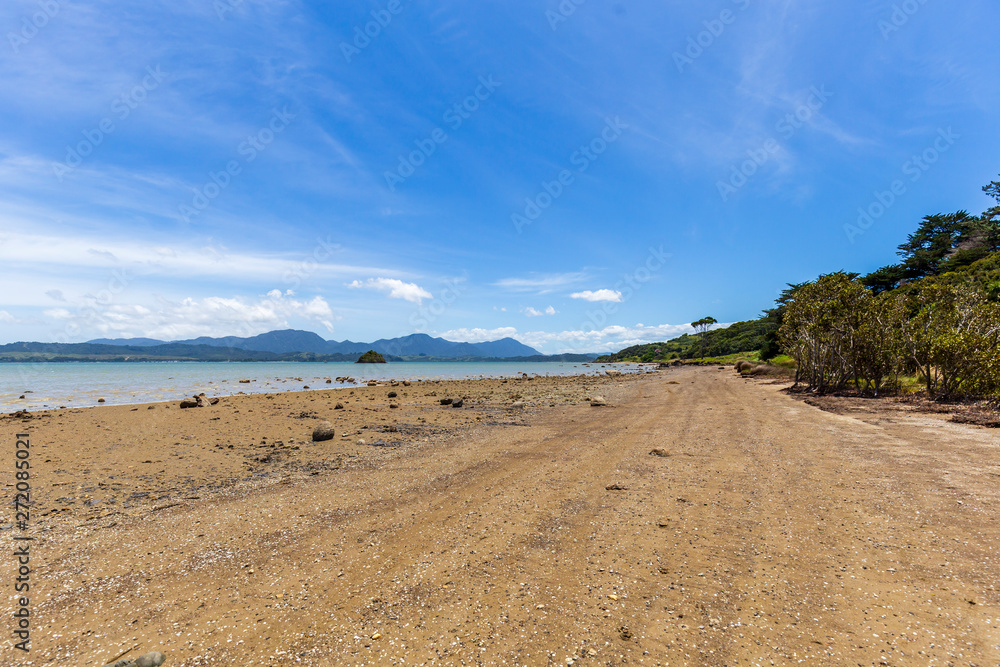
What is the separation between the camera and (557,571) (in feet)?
19.9

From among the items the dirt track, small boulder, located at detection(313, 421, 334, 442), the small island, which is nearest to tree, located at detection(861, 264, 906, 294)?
the dirt track

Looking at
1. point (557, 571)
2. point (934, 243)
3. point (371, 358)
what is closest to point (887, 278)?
point (934, 243)

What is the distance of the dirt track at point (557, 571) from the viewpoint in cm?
448

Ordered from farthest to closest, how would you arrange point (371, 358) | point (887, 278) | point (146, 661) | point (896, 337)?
point (371, 358)
point (887, 278)
point (896, 337)
point (146, 661)

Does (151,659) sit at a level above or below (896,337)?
below

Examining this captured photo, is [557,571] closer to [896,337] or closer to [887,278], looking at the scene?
[896,337]

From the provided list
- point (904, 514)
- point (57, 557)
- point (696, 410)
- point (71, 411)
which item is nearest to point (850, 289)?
point (696, 410)

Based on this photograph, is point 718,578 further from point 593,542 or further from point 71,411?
point 71,411

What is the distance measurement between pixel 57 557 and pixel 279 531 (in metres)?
3.50

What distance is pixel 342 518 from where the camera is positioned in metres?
8.31

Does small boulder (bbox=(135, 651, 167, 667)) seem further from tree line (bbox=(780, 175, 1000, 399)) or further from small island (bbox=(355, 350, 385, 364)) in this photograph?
small island (bbox=(355, 350, 385, 364))

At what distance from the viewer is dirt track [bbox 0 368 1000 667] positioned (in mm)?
4484

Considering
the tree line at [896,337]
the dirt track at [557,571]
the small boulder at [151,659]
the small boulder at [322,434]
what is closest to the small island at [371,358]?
the tree line at [896,337]

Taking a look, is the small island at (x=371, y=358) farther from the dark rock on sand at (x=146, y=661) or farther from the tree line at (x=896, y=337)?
the dark rock on sand at (x=146, y=661)
